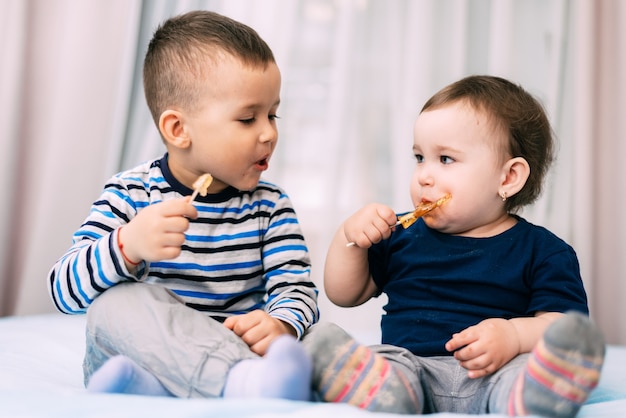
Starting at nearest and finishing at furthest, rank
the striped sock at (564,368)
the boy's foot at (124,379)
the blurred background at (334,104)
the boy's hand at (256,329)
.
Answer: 1. the striped sock at (564,368)
2. the boy's foot at (124,379)
3. the boy's hand at (256,329)
4. the blurred background at (334,104)

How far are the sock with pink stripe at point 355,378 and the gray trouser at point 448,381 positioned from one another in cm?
6

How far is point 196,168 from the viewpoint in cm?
122

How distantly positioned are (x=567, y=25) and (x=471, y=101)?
1034 mm

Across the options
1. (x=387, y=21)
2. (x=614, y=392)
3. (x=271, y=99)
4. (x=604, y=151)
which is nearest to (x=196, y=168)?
(x=271, y=99)

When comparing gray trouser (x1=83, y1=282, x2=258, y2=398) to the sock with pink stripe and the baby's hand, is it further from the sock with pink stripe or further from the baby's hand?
the baby's hand

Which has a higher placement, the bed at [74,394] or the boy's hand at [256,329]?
the boy's hand at [256,329]

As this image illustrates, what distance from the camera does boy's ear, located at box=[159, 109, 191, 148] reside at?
3.97 ft

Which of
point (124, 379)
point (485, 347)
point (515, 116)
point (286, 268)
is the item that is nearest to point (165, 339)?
point (124, 379)

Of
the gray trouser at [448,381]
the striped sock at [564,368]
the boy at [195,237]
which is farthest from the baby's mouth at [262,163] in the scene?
the striped sock at [564,368]

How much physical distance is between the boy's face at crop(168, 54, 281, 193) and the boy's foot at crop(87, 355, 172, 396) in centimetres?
38

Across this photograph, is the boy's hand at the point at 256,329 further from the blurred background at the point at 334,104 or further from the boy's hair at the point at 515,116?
the blurred background at the point at 334,104

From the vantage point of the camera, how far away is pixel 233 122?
46.2 inches

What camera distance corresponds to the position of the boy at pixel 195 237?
978mm

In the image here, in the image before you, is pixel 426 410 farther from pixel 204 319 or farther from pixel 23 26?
pixel 23 26
